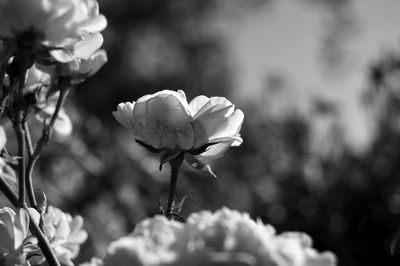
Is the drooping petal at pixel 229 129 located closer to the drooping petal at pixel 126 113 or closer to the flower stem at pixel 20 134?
the drooping petal at pixel 126 113

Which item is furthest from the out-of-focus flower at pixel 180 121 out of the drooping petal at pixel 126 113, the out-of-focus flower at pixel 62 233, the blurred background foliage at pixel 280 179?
the blurred background foliage at pixel 280 179

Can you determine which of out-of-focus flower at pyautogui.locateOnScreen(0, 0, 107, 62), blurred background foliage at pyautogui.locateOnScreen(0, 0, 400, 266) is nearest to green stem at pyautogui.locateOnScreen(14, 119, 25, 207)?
out-of-focus flower at pyautogui.locateOnScreen(0, 0, 107, 62)

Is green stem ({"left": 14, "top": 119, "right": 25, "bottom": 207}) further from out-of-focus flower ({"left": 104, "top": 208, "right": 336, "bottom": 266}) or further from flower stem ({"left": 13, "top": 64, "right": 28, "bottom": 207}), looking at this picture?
out-of-focus flower ({"left": 104, "top": 208, "right": 336, "bottom": 266})

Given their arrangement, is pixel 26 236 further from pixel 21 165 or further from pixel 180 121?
pixel 180 121

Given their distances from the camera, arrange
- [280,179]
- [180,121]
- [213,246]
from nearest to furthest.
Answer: [213,246] < [180,121] < [280,179]

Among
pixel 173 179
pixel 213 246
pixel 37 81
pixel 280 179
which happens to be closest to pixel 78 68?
pixel 37 81

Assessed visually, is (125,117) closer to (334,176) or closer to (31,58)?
(31,58)
